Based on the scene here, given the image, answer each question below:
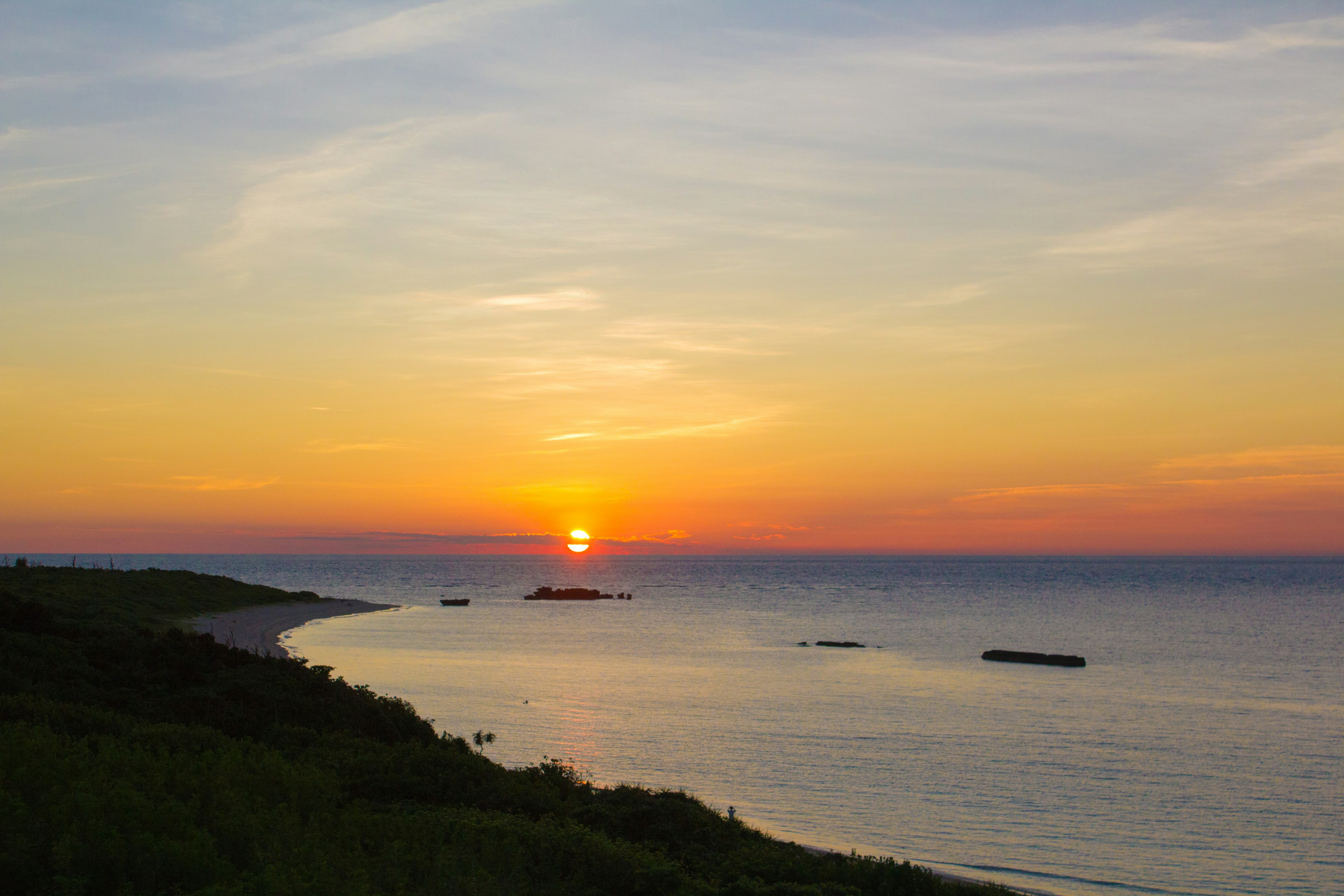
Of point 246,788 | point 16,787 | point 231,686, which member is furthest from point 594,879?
point 231,686

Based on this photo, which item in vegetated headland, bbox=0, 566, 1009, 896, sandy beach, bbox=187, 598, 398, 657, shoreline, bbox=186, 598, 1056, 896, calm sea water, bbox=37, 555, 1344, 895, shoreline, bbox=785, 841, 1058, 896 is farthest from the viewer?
sandy beach, bbox=187, 598, 398, 657

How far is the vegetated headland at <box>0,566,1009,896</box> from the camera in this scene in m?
11.2

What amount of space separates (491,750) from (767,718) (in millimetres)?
13291

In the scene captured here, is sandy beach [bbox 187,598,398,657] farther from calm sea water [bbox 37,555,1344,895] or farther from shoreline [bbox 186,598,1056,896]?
calm sea water [bbox 37,555,1344,895]

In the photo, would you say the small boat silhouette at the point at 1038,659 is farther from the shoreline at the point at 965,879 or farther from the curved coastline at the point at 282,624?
the shoreline at the point at 965,879

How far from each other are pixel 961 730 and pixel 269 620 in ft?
219

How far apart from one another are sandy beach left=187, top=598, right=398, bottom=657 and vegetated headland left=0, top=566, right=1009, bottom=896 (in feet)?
57.5

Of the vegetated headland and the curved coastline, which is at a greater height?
the vegetated headland

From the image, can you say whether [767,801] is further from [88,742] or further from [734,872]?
[88,742]

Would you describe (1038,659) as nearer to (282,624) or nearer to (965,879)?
(965,879)

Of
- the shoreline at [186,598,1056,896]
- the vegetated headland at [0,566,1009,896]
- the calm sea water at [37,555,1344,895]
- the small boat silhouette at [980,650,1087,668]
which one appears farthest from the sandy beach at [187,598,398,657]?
the small boat silhouette at [980,650,1087,668]

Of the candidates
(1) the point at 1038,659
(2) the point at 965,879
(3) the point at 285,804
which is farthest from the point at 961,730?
(3) the point at 285,804

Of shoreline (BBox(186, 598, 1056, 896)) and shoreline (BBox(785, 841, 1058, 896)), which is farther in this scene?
shoreline (BBox(186, 598, 1056, 896))

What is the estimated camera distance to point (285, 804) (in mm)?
15781
